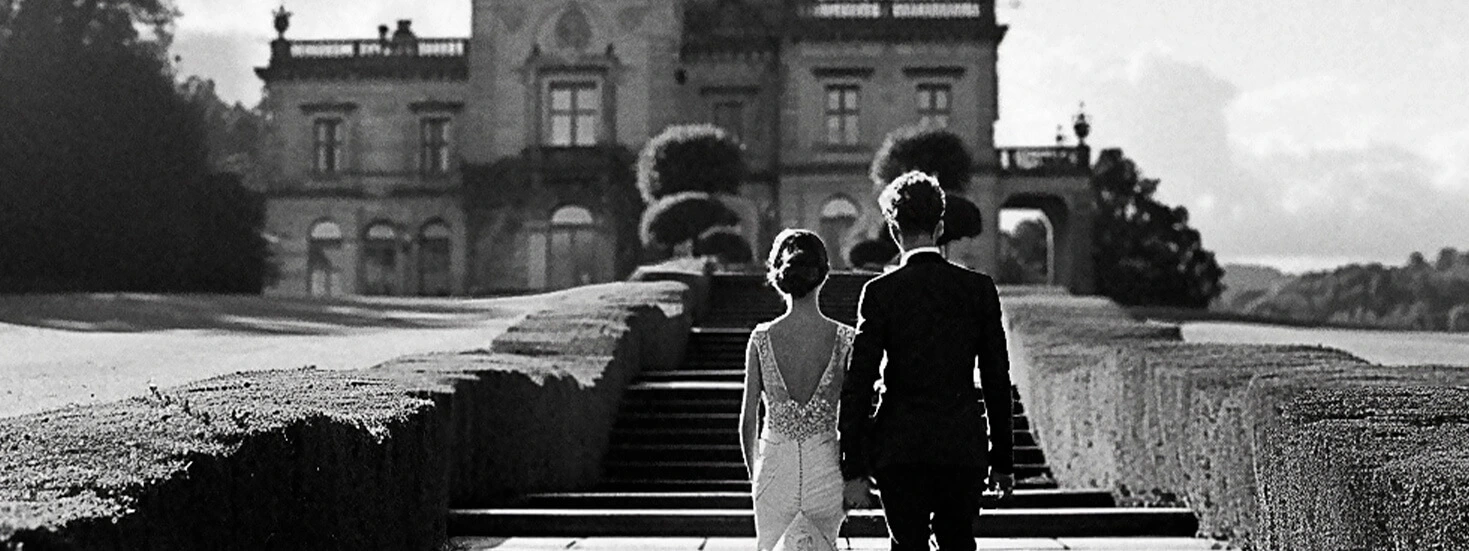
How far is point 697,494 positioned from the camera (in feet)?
46.9

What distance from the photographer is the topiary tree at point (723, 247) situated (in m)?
40.2

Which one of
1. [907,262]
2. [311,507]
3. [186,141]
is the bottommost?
[311,507]

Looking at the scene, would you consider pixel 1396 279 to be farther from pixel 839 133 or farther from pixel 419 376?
pixel 419 376

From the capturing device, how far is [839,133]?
52062 millimetres

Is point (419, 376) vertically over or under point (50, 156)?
under

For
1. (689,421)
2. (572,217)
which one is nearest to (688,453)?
(689,421)

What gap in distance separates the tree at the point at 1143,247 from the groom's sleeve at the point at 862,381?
60.1m

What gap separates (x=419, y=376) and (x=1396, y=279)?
96.3m

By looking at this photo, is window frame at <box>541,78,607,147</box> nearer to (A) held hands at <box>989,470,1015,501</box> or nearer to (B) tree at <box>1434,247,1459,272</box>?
(A) held hands at <box>989,470,1015,501</box>

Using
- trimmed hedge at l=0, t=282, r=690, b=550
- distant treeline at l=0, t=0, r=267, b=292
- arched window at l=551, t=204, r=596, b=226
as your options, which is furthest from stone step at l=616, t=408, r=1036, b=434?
arched window at l=551, t=204, r=596, b=226

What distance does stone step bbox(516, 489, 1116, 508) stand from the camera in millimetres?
13984

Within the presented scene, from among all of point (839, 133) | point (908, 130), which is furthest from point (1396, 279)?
point (908, 130)

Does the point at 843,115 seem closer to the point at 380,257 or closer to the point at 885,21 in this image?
the point at 885,21

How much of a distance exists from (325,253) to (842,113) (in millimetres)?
15432
